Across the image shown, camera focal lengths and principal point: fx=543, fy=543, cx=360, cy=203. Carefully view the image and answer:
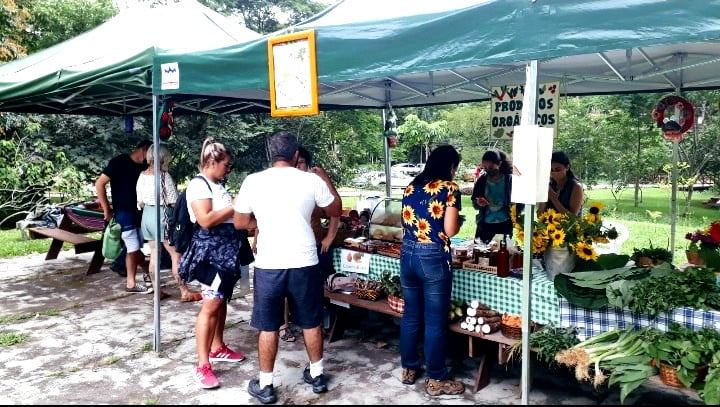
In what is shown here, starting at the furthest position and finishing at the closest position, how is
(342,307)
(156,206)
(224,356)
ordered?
1. (342,307)
2. (156,206)
3. (224,356)

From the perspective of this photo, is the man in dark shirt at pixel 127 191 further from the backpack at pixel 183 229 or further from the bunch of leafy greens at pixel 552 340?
the bunch of leafy greens at pixel 552 340

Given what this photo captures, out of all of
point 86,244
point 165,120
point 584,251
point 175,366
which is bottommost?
point 175,366

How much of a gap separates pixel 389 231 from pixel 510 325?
1.45 m

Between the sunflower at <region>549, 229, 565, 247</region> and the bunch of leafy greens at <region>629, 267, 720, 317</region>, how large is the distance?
1.47ft

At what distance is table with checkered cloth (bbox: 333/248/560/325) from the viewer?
3.29 meters

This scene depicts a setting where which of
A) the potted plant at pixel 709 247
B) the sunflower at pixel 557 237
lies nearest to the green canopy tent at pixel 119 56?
the sunflower at pixel 557 237

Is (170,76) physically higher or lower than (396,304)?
higher

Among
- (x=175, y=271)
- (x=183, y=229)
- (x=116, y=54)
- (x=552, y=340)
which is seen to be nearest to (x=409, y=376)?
(x=552, y=340)

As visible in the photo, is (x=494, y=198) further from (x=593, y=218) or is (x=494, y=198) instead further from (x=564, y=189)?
(x=593, y=218)

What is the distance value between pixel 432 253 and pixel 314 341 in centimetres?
88

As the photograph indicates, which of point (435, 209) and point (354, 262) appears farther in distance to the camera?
point (354, 262)

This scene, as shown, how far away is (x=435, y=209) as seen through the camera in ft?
10.3

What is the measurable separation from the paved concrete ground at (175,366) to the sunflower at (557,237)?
95 centimetres

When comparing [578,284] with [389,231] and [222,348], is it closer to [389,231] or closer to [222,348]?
[389,231]
